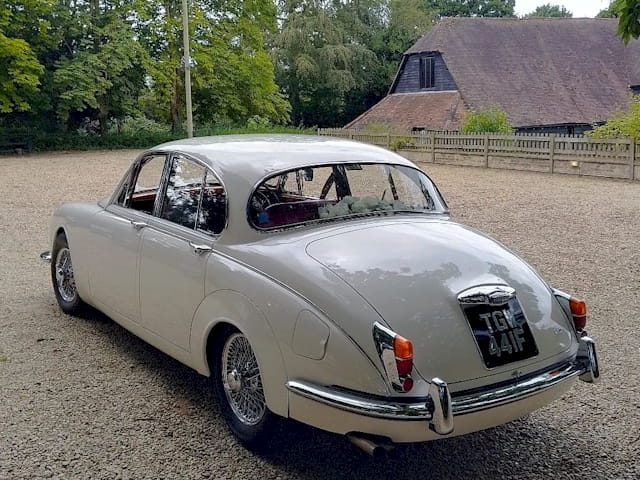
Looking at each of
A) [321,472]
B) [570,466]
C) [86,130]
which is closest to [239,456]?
[321,472]

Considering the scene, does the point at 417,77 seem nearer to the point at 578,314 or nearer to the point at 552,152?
the point at 552,152

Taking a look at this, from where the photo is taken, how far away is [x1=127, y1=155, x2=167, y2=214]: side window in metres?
4.80

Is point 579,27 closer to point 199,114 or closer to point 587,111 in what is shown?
point 587,111

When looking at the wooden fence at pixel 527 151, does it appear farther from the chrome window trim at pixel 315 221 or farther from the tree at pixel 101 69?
the chrome window trim at pixel 315 221

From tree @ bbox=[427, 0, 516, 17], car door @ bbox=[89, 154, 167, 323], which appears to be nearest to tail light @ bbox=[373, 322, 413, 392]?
car door @ bbox=[89, 154, 167, 323]

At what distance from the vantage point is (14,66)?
29.6 m

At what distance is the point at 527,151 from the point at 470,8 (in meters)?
45.5

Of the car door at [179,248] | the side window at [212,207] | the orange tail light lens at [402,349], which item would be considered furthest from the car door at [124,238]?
the orange tail light lens at [402,349]

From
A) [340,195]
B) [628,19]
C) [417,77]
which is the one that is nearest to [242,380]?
[340,195]

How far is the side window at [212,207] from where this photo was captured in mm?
3926

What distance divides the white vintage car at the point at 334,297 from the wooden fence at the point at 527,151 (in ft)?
51.0

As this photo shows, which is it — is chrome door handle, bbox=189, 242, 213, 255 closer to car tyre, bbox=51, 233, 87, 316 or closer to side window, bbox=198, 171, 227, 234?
side window, bbox=198, 171, 227, 234

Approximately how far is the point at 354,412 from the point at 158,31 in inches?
1414

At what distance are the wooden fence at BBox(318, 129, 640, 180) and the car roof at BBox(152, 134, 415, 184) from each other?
15.5 m
